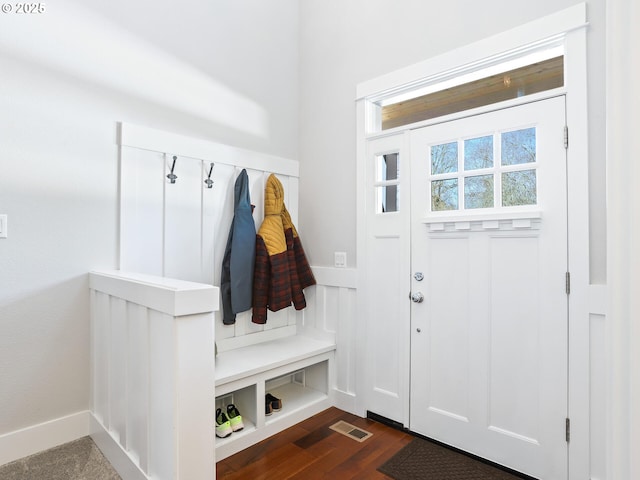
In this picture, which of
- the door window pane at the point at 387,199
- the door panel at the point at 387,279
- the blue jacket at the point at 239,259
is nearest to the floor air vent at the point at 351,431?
the door panel at the point at 387,279

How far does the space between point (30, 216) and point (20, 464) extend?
3.73ft

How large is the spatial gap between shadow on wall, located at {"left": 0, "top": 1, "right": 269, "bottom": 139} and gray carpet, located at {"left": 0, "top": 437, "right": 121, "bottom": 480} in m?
1.85

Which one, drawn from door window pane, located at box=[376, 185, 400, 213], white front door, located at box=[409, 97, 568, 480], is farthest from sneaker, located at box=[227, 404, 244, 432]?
door window pane, located at box=[376, 185, 400, 213]

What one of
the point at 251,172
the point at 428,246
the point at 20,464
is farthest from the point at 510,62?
the point at 20,464

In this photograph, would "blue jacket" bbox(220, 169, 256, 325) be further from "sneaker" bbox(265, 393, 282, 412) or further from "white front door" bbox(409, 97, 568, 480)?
"white front door" bbox(409, 97, 568, 480)

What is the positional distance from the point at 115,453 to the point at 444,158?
217cm

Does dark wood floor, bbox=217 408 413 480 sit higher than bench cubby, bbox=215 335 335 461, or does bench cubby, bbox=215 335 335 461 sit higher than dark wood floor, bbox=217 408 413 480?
bench cubby, bbox=215 335 335 461

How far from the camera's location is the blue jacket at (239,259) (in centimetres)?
241

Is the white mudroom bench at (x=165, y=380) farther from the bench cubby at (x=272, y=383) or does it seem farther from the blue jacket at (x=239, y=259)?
the blue jacket at (x=239, y=259)

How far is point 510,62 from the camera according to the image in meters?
1.97

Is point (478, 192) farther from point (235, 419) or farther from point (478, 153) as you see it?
point (235, 419)

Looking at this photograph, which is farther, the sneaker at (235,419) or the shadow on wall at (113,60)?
the sneaker at (235,419)

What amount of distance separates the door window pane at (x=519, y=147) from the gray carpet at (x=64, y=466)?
7.62ft

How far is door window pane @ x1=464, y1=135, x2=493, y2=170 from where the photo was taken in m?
1.98
